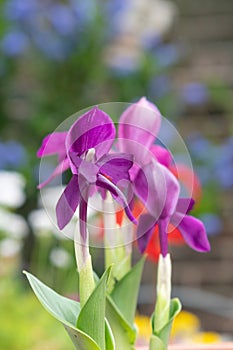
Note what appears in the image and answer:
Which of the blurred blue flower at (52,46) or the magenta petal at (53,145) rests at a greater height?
the blurred blue flower at (52,46)

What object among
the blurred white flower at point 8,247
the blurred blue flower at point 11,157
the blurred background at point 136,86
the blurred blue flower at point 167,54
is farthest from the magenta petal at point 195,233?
the blurred blue flower at point 167,54

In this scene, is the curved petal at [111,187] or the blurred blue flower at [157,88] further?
the blurred blue flower at [157,88]

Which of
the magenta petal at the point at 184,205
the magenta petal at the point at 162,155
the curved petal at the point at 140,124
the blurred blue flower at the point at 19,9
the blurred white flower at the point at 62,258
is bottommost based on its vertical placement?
the blurred white flower at the point at 62,258

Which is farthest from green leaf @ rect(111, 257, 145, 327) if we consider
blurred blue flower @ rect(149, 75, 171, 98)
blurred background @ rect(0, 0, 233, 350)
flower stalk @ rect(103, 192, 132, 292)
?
blurred blue flower @ rect(149, 75, 171, 98)

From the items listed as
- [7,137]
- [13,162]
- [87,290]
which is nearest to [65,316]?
[87,290]

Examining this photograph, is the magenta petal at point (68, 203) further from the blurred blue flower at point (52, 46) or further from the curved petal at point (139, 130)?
the blurred blue flower at point (52, 46)

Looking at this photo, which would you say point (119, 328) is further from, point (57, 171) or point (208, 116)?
point (208, 116)

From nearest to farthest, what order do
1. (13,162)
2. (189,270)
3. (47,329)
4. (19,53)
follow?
(47,329), (13,162), (19,53), (189,270)

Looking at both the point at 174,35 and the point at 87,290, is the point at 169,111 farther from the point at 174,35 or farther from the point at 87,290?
the point at 87,290

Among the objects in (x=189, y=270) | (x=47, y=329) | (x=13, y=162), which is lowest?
(x=189, y=270)

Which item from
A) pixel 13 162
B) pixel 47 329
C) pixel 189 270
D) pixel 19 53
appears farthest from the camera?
pixel 189 270
